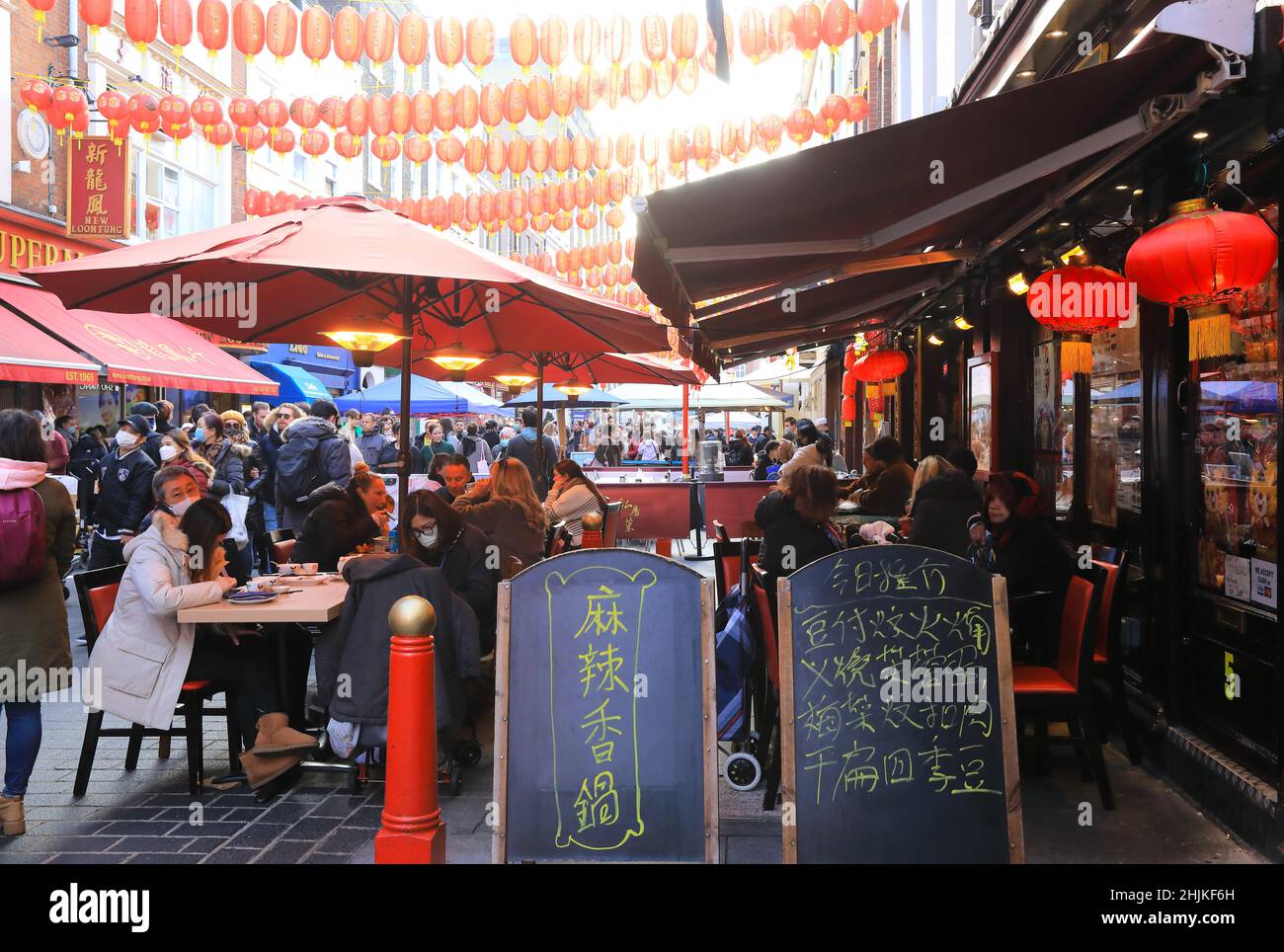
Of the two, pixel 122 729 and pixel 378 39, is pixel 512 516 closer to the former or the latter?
pixel 122 729

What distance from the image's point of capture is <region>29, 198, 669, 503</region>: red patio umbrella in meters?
4.94

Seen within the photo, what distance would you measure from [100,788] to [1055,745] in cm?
545

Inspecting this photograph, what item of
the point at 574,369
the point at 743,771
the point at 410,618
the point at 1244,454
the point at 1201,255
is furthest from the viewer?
the point at 574,369

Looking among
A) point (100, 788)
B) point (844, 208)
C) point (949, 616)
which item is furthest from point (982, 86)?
point (100, 788)

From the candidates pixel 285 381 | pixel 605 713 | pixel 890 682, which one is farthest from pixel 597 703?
pixel 285 381

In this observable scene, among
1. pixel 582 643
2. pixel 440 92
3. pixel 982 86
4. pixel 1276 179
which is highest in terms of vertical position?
pixel 440 92

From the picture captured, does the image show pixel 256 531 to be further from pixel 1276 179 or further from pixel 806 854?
pixel 1276 179

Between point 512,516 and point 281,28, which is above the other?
point 281,28

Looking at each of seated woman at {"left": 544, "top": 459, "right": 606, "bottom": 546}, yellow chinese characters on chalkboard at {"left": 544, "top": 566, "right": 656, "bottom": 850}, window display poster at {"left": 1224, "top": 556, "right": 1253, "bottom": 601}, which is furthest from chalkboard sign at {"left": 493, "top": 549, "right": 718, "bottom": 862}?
seated woman at {"left": 544, "top": 459, "right": 606, "bottom": 546}

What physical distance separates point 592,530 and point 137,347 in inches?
434

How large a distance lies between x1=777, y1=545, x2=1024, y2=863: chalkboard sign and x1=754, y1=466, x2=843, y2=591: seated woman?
2.09m

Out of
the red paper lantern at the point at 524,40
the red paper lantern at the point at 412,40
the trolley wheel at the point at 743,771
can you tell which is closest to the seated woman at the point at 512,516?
the trolley wheel at the point at 743,771

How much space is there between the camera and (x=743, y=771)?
5.43 metres
